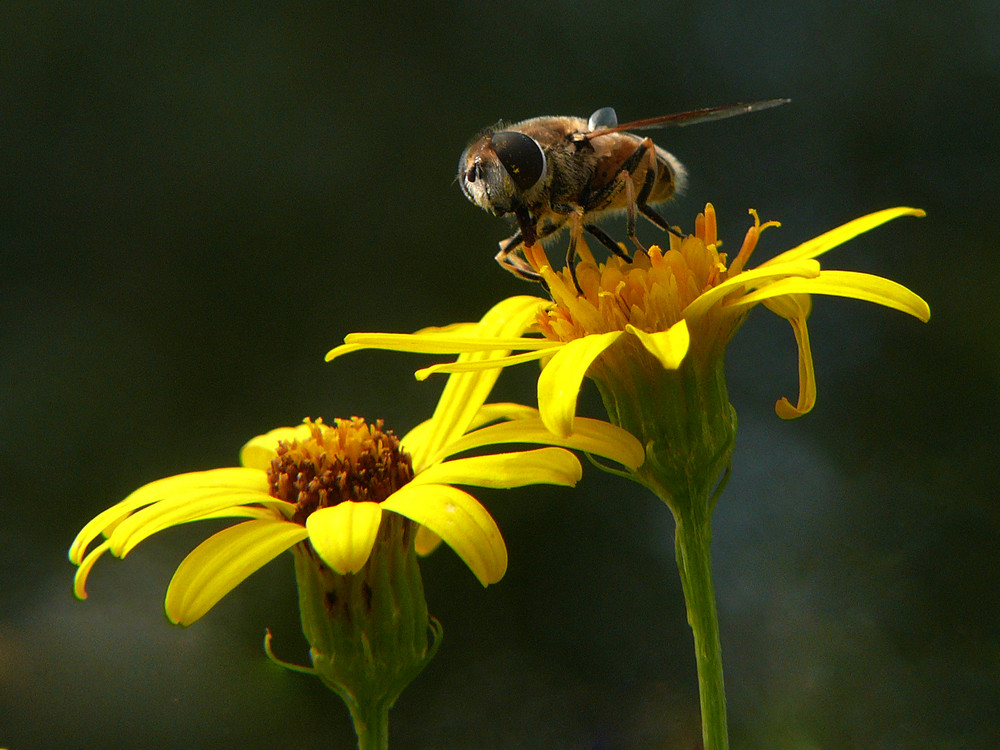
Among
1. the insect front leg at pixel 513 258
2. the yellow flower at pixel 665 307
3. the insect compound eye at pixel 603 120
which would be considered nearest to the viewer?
the yellow flower at pixel 665 307

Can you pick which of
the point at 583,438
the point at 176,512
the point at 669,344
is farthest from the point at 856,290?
the point at 176,512

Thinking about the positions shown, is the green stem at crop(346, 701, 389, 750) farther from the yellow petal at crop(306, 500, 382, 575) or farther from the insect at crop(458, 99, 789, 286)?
the insect at crop(458, 99, 789, 286)

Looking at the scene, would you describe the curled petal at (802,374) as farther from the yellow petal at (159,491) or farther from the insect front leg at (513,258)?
the yellow petal at (159,491)

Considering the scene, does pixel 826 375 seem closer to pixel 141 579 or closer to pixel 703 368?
pixel 141 579

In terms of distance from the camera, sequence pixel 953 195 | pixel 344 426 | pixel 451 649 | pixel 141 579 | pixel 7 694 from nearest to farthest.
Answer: pixel 344 426, pixel 7 694, pixel 141 579, pixel 451 649, pixel 953 195

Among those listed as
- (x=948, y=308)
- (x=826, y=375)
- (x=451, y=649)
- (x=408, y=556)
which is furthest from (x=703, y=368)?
(x=826, y=375)

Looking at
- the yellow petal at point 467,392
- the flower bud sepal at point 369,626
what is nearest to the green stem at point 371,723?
the flower bud sepal at point 369,626

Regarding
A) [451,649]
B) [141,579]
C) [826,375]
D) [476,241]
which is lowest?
[451,649]
